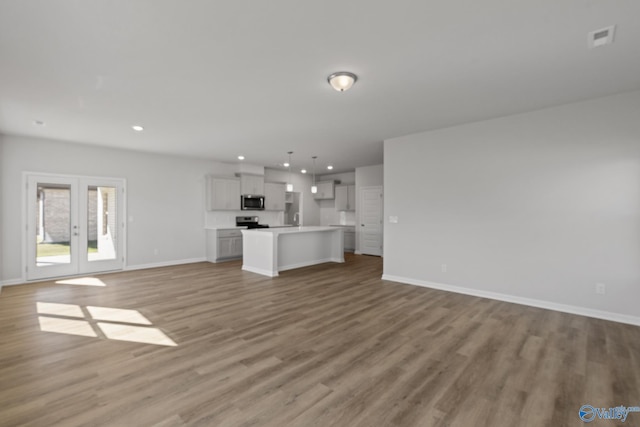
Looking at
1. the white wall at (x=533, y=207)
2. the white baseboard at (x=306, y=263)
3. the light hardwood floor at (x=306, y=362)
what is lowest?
the light hardwood floor at (x=306, y=362)

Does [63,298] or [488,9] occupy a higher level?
[488,9]

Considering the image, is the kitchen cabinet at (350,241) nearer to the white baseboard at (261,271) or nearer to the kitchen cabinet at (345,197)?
the kitchen cabinet at (345,197)

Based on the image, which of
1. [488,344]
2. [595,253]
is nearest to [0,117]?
[488,344]

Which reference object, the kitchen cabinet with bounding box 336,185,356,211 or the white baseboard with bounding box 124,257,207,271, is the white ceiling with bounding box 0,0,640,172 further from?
the kitchen cabinet with bounding box 336,185,356,211

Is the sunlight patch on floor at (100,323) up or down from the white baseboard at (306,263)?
down

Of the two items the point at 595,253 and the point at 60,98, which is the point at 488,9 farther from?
the point at 60,98

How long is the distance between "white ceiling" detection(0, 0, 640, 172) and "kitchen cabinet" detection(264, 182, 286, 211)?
175 inches

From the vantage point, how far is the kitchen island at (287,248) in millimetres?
6159

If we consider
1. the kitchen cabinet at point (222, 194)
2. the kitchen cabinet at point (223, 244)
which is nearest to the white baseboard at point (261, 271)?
the kitchen cabinet at point (223, 244)

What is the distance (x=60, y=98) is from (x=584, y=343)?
262 inches

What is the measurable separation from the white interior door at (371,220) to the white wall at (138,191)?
4.15 metres

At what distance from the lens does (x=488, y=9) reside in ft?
6.82

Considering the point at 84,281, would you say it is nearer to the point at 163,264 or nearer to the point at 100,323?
the point at 163,264

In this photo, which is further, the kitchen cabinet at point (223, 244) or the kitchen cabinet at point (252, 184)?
the kitchen cabinet at point (252, 184)
